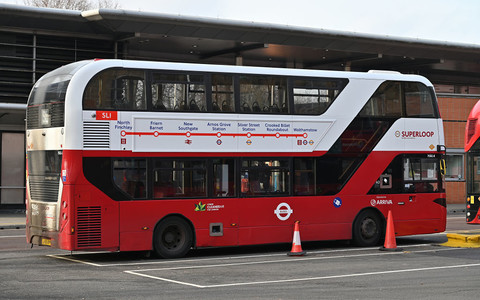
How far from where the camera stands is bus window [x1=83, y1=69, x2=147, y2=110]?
1558 centimetres

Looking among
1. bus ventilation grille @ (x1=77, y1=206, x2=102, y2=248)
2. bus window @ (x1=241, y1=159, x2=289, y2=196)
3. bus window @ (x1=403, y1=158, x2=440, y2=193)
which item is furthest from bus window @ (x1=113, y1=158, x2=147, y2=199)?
bus window @ (x1=403, y1=158, x2=440, y2=193)

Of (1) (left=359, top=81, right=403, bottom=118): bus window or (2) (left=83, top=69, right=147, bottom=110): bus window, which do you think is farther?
(1) (left=359, top=81, right=403, bottom=118): bus window

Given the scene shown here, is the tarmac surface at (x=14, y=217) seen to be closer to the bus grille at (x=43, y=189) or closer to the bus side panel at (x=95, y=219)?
the bus grille at (x=43, y=189)

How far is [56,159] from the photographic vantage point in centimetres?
1566

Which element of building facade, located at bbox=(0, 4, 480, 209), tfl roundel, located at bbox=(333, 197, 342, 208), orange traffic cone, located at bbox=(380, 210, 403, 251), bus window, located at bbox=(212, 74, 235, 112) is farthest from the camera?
building facade, located at bbox=(0, 4, 480, 209)

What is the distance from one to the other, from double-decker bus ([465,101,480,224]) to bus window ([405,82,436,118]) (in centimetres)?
297

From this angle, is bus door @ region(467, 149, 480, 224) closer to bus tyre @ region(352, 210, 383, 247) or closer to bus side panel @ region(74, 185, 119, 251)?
bus tyre @ region(352, 210, 383, 247)

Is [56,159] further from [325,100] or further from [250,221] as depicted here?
[325,100]

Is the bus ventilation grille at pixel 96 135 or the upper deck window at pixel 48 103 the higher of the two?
the upper deck window at pixel 48 103

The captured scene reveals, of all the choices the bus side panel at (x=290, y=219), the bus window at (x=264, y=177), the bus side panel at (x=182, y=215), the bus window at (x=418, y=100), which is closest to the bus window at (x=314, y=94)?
the bus window at (x=264, y=177)

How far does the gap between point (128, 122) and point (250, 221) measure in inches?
141

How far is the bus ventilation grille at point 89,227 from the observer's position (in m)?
15.4

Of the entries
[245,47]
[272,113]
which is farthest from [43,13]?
[272,113]

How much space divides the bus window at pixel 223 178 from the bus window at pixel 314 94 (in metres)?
2.12
